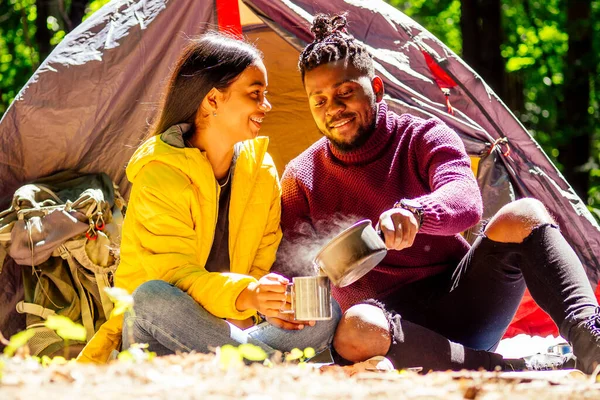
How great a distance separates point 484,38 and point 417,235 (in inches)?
182

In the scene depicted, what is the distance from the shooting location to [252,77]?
252 cm

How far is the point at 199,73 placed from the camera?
8.20 feet

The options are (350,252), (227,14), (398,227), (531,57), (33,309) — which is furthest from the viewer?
(531,57)

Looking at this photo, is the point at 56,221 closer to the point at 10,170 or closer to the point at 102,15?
the point at 10,170

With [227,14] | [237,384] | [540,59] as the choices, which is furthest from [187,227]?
[540,59]

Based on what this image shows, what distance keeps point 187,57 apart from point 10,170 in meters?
1.03

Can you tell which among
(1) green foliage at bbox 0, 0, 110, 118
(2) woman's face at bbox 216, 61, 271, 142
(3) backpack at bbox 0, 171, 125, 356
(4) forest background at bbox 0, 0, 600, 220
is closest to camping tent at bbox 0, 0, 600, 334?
(3) backpack at bbox 0, 171, 125, 356

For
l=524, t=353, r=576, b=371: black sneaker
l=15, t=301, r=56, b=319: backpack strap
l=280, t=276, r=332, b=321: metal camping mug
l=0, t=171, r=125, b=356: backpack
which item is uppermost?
l=280, t=276, r=332, b=321: metal camping mug

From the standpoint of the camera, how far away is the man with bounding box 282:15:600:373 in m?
2.07

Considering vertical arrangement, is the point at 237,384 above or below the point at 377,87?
below

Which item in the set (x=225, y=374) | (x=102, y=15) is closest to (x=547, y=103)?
(x=102, y=15)

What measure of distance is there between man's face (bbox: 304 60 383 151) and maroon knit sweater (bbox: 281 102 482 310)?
5 centimetres

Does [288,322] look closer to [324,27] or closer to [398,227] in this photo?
[398,227]

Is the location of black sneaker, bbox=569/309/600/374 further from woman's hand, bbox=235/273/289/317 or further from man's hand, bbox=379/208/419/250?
woman's hand, bbox=235/273/289/317
